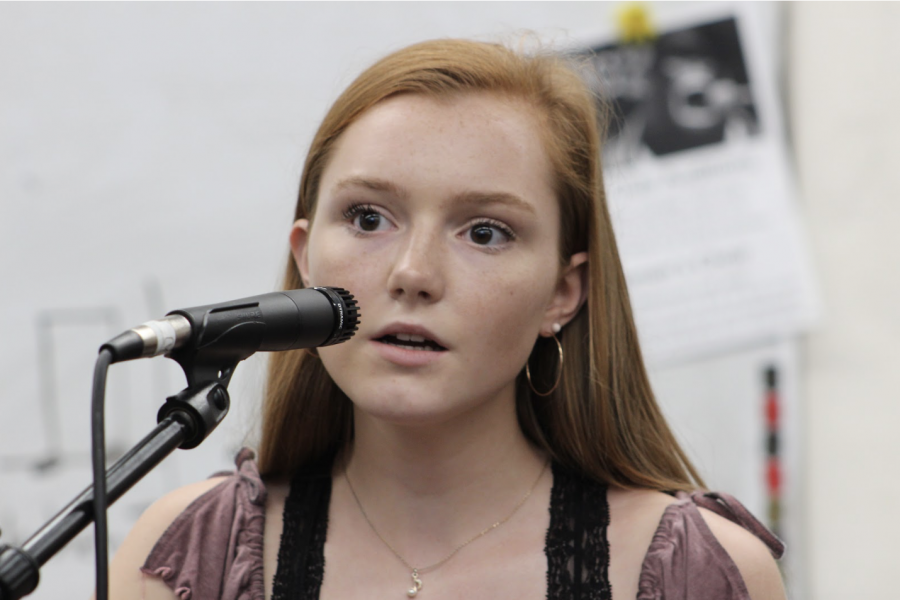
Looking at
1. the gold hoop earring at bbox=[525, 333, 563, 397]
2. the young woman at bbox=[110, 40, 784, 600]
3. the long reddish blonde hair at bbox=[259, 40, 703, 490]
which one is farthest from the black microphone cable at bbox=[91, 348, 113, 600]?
the gold hoop earring at bbox=[525, 333, 563, 397]

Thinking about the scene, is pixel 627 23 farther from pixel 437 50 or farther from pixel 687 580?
pixel 687 580

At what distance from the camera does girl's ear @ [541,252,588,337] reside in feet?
5.22

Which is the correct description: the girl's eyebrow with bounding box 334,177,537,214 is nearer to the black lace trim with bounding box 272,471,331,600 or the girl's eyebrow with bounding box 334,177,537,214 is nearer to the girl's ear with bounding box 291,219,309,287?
the girl's ear with bounding box 291,219,309,287

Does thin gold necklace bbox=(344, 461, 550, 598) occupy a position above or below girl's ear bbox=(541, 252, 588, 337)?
below

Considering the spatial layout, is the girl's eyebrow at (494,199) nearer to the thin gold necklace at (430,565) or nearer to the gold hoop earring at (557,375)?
the gold hoop earring at (557,375)

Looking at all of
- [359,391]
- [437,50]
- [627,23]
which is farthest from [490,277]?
[627,23]

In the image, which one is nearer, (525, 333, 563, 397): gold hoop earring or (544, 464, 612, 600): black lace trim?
(544, 464, 612, 600): black lace trim

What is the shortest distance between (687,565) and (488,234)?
581 mm

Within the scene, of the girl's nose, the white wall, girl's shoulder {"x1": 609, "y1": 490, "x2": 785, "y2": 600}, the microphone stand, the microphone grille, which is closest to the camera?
the microphone stand

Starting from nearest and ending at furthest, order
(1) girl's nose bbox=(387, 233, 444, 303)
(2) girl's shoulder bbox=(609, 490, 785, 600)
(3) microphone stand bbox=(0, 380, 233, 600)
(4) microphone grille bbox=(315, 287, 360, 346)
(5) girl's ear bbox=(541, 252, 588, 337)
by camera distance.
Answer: (3) microphone stand bbox=(0, 380, 233, 600) < (4) microphone grille bbox=(315, 287, 360, 346) < (1) girl's nose bbox=(387, 233, 444, 303) < (2) girl's shoulder bbox=(609, 490, 785, 600) < (5) girl's ear bbox=(541, 252, 588, 337)

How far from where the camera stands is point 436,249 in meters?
1.39

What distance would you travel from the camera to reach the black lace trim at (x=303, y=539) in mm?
1533

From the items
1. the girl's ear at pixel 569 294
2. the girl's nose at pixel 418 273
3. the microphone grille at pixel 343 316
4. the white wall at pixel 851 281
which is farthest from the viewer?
the white wall at pixel 851 281

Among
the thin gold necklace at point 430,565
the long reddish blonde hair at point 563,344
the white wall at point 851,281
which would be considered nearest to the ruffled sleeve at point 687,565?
the long reddish blonde hair at point 563,344
